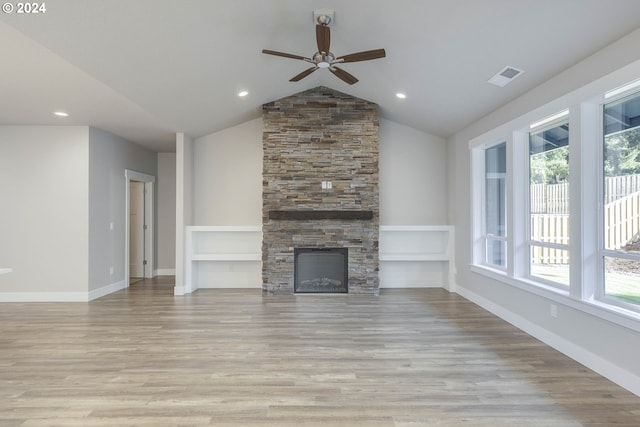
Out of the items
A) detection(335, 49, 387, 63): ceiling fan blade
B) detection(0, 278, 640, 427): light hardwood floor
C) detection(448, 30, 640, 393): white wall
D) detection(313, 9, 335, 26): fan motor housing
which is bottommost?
detection(0, 278, 640, 427): light hardwood floor

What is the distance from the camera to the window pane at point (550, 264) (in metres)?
3.52

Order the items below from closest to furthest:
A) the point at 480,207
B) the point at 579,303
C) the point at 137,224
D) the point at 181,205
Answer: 1. the point at 579,303
2. the point at 480,207
3. the point at 181,205
4. the point at 137,224

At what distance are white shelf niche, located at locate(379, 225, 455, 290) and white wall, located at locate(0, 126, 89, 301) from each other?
4.69 metres

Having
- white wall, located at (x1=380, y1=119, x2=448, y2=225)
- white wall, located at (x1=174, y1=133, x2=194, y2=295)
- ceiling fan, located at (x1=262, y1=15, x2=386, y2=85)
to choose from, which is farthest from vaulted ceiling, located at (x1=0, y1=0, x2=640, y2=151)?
white wall, located at (x1=380, y1=119, x2=448, y2=225)

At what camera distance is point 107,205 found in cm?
593

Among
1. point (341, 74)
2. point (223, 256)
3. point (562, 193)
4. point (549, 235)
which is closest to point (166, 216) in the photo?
point (223, 256)

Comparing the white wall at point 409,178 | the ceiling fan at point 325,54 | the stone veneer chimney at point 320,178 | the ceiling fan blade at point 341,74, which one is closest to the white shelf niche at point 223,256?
the stone veneer chimney at point 320,178

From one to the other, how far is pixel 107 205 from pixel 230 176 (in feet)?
6.49

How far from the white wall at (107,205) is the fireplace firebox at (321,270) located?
3026 millimetres

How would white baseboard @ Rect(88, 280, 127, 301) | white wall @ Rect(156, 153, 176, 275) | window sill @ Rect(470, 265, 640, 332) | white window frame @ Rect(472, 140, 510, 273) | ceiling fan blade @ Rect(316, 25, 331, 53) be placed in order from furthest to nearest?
white wall @ Rect(156, 153, 176, 275)
white baseboard @ Rect(88, 280, 127, 301)
white window frame @ Rect(472, 140, 510, 273)
ceiling fan blade @ Rect(316, 25, 331, 53)
window sill @ Rect(470, 265, 640, 332)

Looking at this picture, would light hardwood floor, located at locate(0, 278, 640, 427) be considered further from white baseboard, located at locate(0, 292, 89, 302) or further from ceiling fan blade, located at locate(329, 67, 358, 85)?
ceiling fan blade, located at locate(329, 67, 358, 85)

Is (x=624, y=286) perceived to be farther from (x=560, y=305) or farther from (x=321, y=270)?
(x=321, y=270)

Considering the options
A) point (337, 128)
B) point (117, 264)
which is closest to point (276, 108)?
point (337, 128)

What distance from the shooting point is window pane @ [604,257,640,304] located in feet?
8.93
